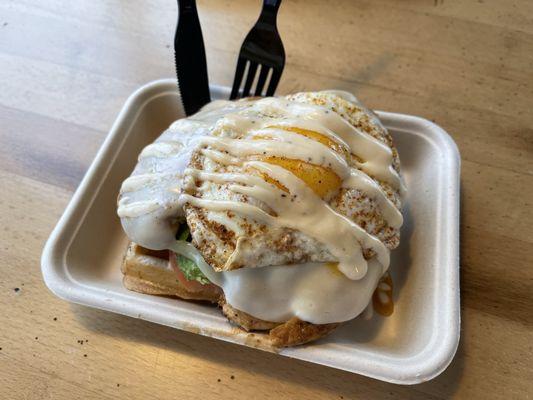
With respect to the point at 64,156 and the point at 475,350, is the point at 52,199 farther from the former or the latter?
the point at 475,350

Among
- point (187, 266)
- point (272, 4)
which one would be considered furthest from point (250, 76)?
point (187, 266)

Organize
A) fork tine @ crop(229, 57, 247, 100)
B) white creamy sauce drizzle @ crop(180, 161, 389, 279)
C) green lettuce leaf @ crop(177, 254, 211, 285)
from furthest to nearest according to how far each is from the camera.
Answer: fork tine @ crop(229, 57, 247, 100), green lettuce leaf @ crop(177, 254, 211, 285), white creamy sauce drizzle @ crop(180, 161, 389, 279)

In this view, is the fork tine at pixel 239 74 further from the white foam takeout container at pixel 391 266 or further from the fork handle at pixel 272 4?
the fork handle at pixel 272 4

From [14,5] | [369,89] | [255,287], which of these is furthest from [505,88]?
[14,5]

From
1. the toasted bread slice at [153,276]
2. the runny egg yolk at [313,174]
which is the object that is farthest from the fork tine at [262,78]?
the toasted bread slice at [153,276]

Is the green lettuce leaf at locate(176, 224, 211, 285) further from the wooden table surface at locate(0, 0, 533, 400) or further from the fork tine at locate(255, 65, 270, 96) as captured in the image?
the fork tine at locate(255, 65, 270, 96)

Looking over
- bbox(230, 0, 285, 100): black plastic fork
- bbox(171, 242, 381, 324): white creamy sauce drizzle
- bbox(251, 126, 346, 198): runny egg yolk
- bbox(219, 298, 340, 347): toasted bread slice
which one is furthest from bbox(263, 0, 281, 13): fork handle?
bbox(219, 298, 340, 347): toasted bread slice

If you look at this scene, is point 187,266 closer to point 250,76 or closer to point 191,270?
point 191,270
